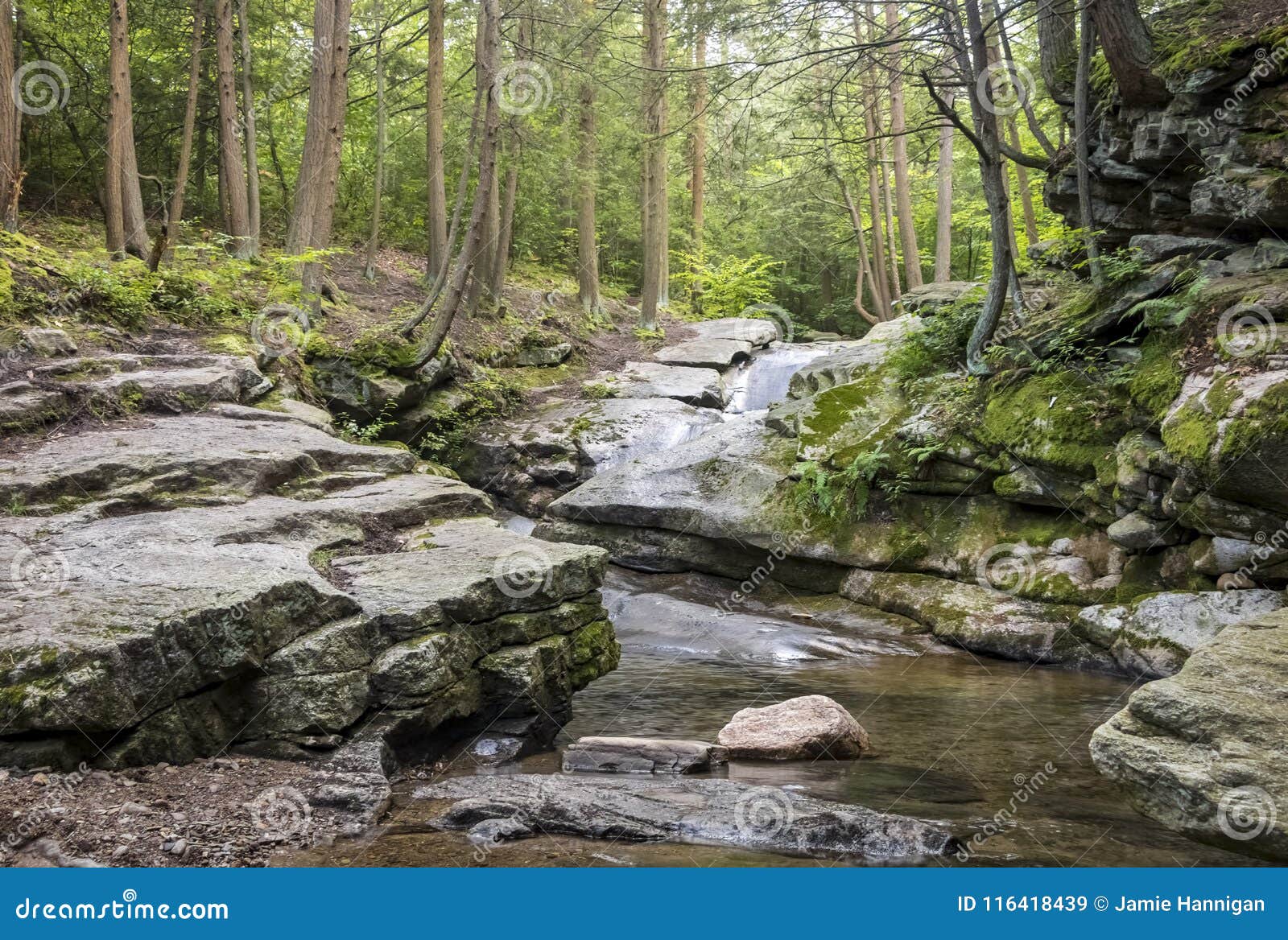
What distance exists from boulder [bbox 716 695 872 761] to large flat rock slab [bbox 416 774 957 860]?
3.40ft

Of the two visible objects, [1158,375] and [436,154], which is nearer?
[1158,375]

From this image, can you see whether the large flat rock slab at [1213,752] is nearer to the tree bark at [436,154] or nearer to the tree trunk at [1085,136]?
the tree trunk at [1085,136]

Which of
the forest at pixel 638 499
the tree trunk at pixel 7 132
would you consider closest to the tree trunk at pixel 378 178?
the forest at pixel 638 499

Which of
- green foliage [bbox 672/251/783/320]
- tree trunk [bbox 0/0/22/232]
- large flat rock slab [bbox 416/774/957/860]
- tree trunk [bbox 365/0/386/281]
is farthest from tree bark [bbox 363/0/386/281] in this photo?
large flat rock slab [bbox 416/774/957/860]

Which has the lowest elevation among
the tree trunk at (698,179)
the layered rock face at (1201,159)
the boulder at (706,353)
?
the boulder at (706,353)

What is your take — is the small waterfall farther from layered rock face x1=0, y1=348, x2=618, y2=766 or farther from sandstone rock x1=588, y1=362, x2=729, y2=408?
layered rock face x1=0, y1=348, x2=618, y2=766

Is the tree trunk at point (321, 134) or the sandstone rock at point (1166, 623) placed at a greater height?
the tree trunk at point (321, 134)

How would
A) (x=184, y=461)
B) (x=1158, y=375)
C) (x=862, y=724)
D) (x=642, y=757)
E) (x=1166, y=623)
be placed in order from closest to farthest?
(x=642, y=757), (x=862, y=724), (x=184, y=461), (x=1166, y=623), (x=1158, y=375)

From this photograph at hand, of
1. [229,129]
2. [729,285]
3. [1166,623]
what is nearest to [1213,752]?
[1166,623]

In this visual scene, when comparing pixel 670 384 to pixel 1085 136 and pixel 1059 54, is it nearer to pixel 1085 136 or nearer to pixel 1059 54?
pixel 1059 54

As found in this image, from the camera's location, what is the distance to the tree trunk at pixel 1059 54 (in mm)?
11844

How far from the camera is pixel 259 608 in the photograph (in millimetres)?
5492

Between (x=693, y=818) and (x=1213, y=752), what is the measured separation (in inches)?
103

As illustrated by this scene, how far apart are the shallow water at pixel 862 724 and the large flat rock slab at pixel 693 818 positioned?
13 centimetres
